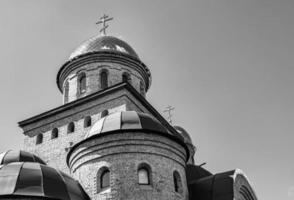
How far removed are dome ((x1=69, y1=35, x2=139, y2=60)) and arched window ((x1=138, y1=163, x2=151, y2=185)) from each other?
7056 millimetres

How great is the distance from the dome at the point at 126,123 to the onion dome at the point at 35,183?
194 centimetres

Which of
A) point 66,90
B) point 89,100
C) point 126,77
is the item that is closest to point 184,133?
point 126,77

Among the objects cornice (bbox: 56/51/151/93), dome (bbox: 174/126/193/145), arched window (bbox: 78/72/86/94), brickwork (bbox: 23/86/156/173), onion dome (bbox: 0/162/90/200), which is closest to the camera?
onion dome (bbox: 0/162/90/200)

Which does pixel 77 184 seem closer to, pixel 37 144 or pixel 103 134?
pixel 103 134

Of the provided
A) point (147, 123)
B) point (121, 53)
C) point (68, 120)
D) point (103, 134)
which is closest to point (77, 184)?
point (103, 134)

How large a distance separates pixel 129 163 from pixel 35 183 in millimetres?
2604

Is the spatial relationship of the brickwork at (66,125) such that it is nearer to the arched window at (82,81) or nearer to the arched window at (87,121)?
the arched window at (87,121)

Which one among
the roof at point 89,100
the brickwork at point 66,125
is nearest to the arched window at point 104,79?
the roof at point 89,100

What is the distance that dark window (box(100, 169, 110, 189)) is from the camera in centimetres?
1145

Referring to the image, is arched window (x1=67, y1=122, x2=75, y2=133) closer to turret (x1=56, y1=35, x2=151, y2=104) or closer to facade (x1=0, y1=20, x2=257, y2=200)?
facade (x1=0, y1=20, x2=257, y2=200)

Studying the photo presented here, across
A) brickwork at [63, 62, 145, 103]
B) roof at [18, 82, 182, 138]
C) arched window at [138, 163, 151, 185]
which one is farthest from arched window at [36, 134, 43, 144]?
arched window at [138, 163, 151, 185]

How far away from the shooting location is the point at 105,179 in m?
11.5

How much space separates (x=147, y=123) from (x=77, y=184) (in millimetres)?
2724

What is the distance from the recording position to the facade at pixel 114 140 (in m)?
11.5
